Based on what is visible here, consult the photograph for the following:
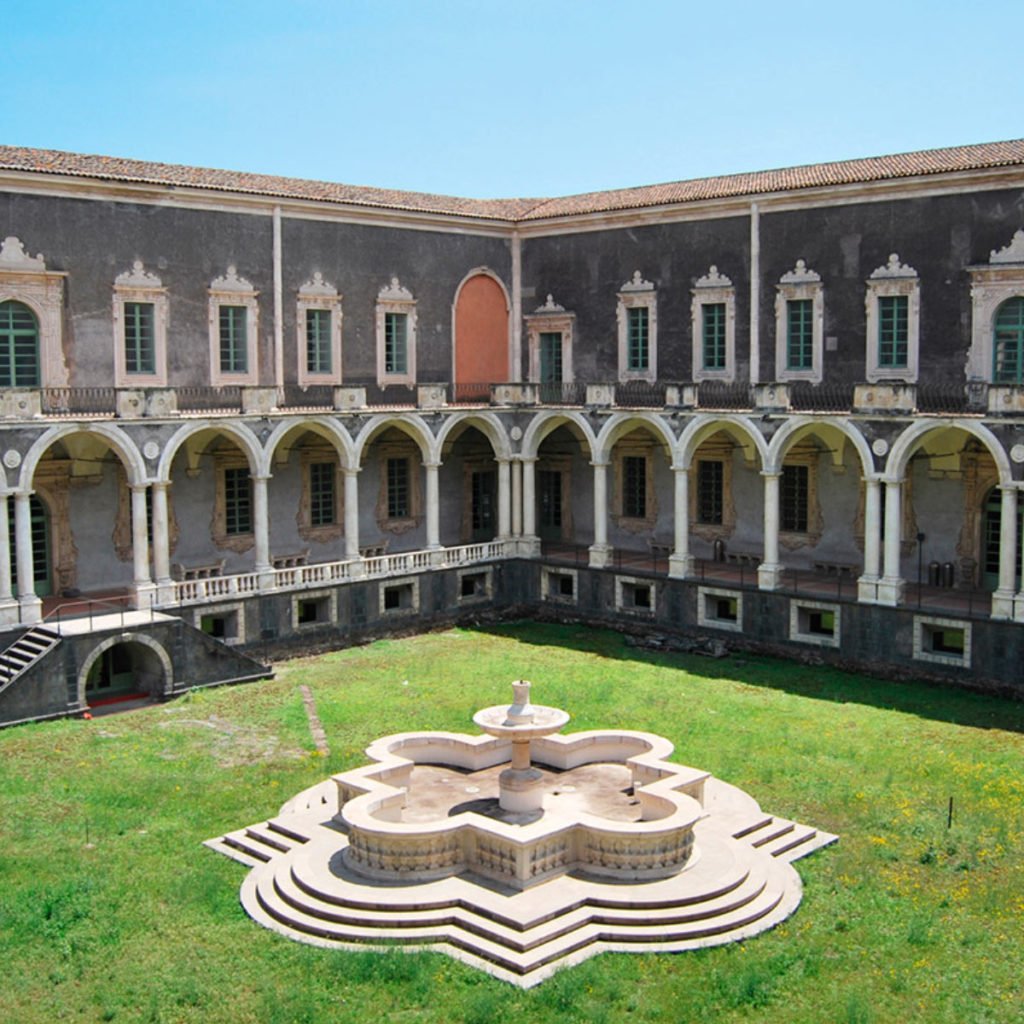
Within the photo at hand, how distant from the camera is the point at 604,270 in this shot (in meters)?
37.2

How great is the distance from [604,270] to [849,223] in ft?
24.6

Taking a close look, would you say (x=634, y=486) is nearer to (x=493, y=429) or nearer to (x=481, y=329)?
(x=493, y=429)

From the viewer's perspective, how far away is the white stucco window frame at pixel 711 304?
3447cm

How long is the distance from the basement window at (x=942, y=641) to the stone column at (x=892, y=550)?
81 cm

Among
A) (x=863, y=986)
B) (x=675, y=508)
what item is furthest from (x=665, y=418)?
(x=863, y=986)

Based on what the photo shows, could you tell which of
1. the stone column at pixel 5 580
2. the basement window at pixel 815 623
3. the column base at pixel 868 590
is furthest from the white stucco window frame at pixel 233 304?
the column base at pixel 868 590

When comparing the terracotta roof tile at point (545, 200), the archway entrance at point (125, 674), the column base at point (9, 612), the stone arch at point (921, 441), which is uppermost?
the terracotta roof tile at point (545, 200)

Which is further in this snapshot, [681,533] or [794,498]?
[794,498]

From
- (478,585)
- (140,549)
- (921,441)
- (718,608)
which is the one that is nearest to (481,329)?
(478,585)

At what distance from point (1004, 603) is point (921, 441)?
15.2 ft

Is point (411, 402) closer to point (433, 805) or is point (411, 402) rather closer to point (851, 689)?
point (851, 689)

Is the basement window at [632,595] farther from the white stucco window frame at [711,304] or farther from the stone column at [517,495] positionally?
the white stucco window frame at [711,304]

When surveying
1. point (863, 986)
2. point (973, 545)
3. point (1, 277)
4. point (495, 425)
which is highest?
point (1, 277)

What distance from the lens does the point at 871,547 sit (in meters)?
30.2
